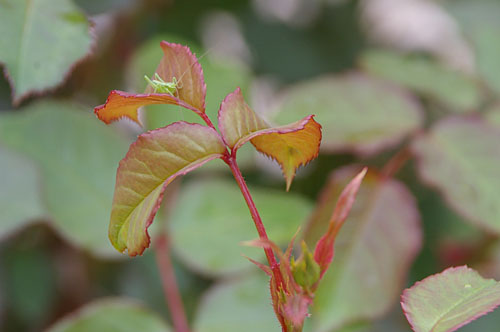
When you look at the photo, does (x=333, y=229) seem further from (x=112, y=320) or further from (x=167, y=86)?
(x=112, y=320)

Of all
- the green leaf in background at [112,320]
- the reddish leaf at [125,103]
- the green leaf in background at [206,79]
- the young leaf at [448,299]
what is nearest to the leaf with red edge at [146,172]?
the reddish leaf at [125,103]

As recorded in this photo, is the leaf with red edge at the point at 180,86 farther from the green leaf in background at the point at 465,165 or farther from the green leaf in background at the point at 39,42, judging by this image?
the green leaf in background at the point at 465,165

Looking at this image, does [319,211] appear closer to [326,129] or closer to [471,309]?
[326,129]

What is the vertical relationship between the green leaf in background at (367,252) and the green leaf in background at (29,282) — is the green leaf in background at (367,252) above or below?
above

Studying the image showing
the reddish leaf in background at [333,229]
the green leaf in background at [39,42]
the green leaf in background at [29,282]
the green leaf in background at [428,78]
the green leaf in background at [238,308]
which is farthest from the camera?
the green leaf in background at [29,282]

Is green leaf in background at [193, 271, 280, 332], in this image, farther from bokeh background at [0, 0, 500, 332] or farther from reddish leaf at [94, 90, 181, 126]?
reddish leaf at [94, 90, 181, 126]

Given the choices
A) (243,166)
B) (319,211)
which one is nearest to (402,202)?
(319,211)

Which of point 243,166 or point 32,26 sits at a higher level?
point 32,26
